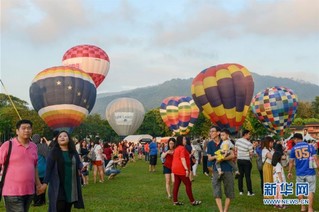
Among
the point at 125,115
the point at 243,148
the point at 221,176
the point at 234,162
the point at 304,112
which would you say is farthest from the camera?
the point at 304,112

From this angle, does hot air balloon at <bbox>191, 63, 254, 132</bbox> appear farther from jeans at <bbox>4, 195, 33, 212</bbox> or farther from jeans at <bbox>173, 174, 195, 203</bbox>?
jeans at <bbox>4, 195, 33, 212</bbox>

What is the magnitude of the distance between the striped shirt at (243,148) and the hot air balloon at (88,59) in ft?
84.0

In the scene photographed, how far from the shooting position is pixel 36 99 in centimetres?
2877

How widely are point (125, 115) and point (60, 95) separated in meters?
32.6

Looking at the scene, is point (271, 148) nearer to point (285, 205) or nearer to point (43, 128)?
point (285, 205)

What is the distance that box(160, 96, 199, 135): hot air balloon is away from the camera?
4872cm

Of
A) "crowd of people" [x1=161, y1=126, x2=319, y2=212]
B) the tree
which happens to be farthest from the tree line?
"crowd of people" [x1=161, y1=126, x2=319, y2=212]

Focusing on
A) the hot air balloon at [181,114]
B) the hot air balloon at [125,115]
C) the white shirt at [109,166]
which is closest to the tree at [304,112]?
the hot air balloon at [125,115]

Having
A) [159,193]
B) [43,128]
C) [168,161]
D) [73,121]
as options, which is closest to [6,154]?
[168,161]

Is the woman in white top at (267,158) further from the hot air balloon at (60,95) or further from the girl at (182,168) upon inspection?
the hot air balloon at (60,95)

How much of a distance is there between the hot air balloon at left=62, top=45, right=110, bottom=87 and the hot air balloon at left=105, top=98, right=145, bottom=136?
21472 mm

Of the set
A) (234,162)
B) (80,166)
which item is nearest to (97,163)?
(234,162)

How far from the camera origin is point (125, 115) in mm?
60250

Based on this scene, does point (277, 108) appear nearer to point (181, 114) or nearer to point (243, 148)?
point (181, 114)
